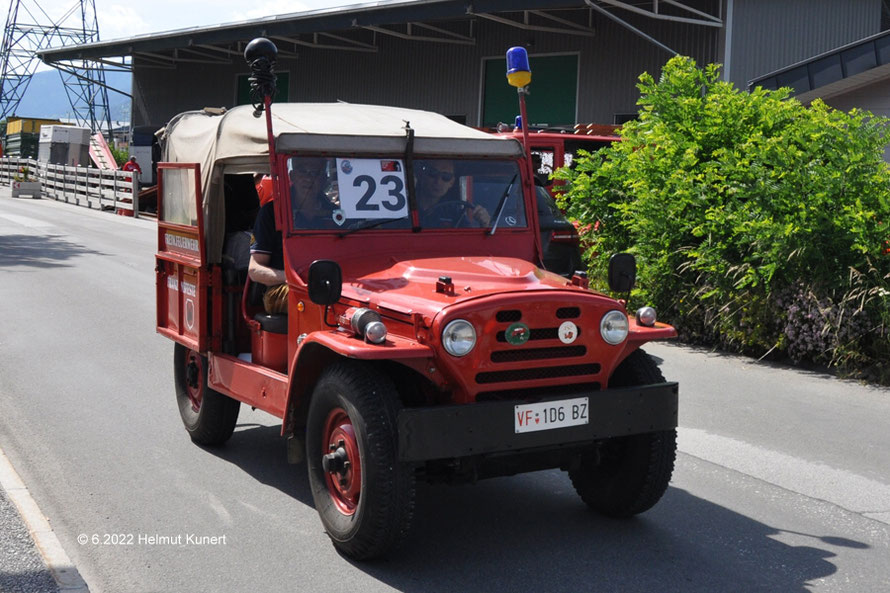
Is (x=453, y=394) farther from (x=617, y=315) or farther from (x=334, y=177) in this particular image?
(x=334, y=177)

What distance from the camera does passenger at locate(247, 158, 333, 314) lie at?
593 cm

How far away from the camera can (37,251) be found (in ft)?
66.2

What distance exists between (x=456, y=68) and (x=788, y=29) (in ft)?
38.7

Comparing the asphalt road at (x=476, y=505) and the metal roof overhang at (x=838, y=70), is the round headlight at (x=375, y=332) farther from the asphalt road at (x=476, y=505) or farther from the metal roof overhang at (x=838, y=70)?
the metal roof overhang at (x=838, y=70)

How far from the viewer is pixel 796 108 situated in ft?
37.6

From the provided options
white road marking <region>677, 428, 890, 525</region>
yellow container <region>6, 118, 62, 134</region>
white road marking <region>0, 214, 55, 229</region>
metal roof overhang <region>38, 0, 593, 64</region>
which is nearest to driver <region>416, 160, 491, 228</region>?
white road marking <region>677, 428, 890, 525</region>

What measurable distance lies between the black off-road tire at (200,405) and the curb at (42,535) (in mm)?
1228

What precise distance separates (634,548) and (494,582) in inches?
34.0

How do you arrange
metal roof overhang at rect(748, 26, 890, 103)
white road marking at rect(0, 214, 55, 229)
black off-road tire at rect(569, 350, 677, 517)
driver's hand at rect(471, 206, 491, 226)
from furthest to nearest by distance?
white road marking at rect(0, 214, 55, 229) → metal roof overhang at rect(748, 26, 890, 103) → driver's hand at rect(471, 206, 491, 226) → black off-road tire at rect(569, 350, 677, 517)

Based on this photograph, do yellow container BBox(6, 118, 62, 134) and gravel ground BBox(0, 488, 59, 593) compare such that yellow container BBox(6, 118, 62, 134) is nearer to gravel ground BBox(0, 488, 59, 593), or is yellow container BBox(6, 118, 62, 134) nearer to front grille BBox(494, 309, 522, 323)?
gravel ground BBox(0, 488, 59, 593)

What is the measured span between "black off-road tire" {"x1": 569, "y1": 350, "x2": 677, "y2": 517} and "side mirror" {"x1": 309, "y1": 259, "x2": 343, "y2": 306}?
60.7 inches

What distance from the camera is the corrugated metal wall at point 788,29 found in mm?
25078

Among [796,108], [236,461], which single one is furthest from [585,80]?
[236,461]

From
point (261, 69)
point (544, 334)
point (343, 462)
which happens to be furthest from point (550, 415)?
point (261, 69)
